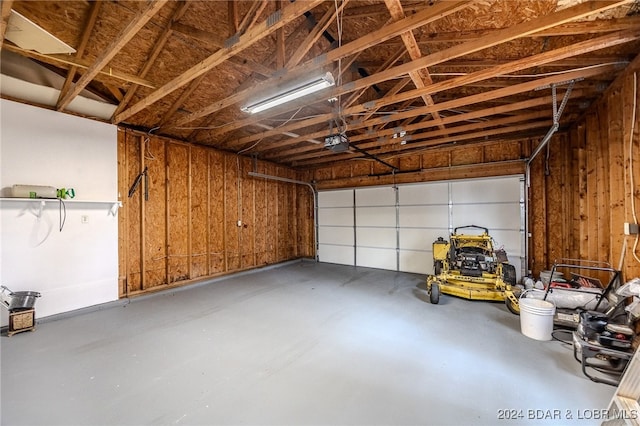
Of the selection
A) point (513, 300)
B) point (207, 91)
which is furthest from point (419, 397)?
point (207, 91)

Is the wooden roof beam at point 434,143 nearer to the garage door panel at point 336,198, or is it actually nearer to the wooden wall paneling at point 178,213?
the garage door panel at point 336,198

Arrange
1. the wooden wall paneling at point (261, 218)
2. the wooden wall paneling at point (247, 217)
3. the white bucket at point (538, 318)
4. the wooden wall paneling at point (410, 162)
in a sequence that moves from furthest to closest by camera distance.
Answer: the wooden wall paneling at point (261, 218), the wooden wall paneling at point (247, 217), the wooden wall paneling at point (410, 162), the white bucket at point (538, 318)

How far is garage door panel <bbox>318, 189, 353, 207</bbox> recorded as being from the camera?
7.77 metres

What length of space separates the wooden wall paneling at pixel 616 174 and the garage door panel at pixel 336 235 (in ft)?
17.4

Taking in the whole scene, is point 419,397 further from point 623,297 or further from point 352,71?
point 352,71

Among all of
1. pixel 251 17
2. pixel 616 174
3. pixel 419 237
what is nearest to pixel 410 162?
pixel 419 237

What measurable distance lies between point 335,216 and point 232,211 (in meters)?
3.20

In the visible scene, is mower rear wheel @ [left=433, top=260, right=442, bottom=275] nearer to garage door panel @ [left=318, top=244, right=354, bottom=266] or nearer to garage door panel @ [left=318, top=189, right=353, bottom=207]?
garage door panel @ [left=318, top=244, right=354, bottom=266]

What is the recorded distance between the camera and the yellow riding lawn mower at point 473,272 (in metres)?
4.21

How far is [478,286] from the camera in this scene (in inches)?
173

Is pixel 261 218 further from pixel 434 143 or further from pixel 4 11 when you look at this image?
pixel 4 11

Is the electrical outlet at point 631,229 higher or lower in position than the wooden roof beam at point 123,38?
lower

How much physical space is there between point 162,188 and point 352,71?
433 cm

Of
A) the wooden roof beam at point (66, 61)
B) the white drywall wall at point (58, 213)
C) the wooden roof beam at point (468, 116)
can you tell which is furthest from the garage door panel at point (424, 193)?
the white drywall wall at point (58, 213)
